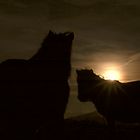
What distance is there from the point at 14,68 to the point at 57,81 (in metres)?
1.51

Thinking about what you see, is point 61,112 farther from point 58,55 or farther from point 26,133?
point 58,55

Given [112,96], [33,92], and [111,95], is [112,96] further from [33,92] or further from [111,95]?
[33,92]

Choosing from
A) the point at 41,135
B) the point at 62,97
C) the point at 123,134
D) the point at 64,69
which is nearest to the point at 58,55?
the point at 64,69

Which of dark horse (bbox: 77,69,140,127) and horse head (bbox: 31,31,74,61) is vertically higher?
horse head (bbox: 31,31,74,61)

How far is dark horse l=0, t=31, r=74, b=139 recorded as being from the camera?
9.80m

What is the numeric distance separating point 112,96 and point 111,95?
0.07m

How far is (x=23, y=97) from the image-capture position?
987 centimetres

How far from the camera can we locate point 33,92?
33.0 feet

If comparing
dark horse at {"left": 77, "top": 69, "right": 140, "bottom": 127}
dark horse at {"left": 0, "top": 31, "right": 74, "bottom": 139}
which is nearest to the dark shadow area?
dark horse at {"left": 77, "top": 69, "right": 140, "bottom": 127}

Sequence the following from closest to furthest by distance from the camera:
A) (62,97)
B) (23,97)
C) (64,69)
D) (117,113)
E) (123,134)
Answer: (23,97)
(62,97)
(64,69)
(123,134)
(117,113)

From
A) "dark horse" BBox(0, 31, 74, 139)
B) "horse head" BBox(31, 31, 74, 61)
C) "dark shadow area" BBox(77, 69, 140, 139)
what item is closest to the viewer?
"dark horse" BBox(0, 31, 74, 139)

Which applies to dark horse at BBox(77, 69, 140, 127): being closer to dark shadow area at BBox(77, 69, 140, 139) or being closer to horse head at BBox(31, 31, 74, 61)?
dark shadow area at BBox(77, 69, 140, 139)

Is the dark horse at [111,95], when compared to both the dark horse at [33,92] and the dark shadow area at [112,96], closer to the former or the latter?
the dark shadow area at [112,96]

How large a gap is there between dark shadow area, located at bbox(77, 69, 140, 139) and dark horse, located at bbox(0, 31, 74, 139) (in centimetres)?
528
